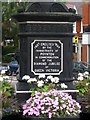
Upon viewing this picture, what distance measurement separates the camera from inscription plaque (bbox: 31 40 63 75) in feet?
26.0

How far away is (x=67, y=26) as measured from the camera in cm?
807

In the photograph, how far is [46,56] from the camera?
7930mm

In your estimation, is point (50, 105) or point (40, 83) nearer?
point (50, 105)

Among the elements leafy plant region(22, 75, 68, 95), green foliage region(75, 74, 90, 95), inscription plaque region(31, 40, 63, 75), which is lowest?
green foliage region(75, 74, 90, 95)

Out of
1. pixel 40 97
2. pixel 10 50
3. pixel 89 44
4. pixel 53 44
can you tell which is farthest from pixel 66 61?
pixel 10 50

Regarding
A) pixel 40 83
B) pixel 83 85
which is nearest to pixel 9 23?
pixel 83 85

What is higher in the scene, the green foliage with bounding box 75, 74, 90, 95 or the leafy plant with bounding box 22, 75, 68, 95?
the leafy plant with bounding box 22, 75, 68, 95

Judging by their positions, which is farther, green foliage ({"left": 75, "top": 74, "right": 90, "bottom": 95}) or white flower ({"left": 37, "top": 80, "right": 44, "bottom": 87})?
green foliage ({"left": 75, "top": 74, "right": 90, "bottom": 95})

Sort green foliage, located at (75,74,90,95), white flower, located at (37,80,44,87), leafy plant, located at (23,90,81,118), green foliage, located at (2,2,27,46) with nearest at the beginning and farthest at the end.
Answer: leafy plant, located at (23,90,81,118) → white flower, located at (37,80,44,87) → green foliage, located at (75,74,90,95) → green foliage, located at (2,2,27,46)

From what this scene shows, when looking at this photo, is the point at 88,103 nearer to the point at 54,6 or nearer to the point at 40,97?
the point at 40,97

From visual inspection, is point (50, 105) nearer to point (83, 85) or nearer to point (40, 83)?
point (40, 83)

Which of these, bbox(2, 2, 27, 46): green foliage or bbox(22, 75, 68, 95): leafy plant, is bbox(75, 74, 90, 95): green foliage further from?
bbox(2, 2, 27, 46): green foliage

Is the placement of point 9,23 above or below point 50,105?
above

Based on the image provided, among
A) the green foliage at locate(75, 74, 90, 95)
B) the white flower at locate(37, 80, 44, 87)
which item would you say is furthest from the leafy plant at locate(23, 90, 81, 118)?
the green foliage at locate(75, 74, 90, 95)
